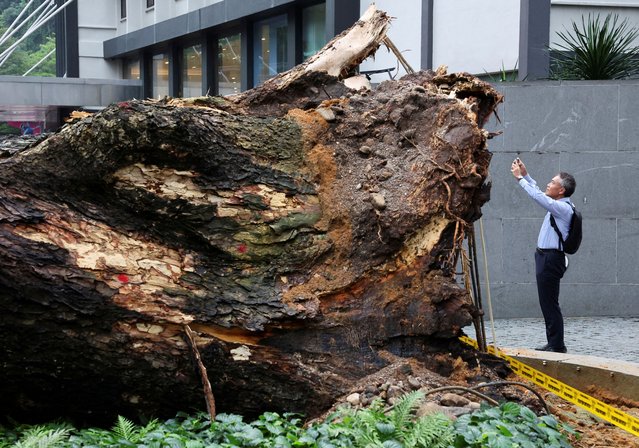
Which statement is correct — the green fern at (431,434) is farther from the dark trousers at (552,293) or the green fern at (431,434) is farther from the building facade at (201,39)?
the building facade at (201,39)

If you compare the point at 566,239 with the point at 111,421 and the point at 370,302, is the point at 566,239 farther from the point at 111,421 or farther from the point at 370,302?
the point at 111,421

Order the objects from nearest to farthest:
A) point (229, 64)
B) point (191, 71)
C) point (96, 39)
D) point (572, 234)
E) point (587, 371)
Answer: point (587, 371)
point (572, 234)
point (229, 64)
point (191, 71)
point (96, 39)

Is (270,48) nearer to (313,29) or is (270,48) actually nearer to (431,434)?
(313,29)

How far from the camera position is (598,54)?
12.2m

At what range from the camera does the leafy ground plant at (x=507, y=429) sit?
14.9 ft

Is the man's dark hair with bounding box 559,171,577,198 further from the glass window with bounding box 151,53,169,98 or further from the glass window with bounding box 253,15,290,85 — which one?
the glass window with bounding box 151,53,169,98

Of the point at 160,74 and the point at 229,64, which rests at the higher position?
the point at 160,74

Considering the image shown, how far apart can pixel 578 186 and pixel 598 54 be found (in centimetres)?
175

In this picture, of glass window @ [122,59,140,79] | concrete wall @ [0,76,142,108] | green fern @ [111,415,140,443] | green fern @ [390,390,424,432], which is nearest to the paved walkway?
green fern @ [390,390,424,432]

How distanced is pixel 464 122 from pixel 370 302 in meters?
1.37

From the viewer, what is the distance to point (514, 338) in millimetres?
10828

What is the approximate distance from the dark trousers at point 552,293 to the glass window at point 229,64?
15.7 m

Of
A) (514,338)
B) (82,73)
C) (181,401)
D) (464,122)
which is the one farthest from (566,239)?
(82,73)

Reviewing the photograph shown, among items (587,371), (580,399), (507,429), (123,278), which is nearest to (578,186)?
(587,371)
